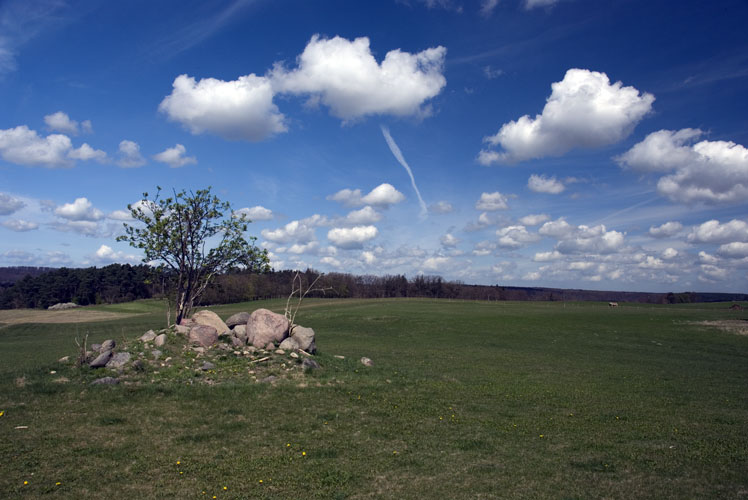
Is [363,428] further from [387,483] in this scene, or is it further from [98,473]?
[98,473]

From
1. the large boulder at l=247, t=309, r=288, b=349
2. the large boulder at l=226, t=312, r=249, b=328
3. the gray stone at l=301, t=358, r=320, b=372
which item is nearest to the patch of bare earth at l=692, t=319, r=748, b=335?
the gray stone at l=301, t=358, r=320, b=372

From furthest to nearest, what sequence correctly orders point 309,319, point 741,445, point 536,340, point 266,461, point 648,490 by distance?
point 309,319 → point 536,340 → point 741,445 → point 266,461 → point 648,490

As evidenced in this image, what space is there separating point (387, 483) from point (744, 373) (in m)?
22.5

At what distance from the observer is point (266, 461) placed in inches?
348

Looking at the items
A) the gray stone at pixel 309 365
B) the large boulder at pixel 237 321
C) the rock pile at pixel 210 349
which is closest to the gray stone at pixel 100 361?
the rock pile at pixel 210 349

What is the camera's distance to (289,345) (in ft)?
61.8

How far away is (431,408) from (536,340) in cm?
2486

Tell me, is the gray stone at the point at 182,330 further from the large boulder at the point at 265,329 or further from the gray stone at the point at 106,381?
the gray stone at the point at 106,381

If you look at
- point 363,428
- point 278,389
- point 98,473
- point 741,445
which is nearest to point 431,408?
point 363,428

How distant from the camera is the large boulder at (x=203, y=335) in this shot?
18.0m

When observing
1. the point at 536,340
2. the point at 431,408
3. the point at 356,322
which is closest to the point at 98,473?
the point at 431,408

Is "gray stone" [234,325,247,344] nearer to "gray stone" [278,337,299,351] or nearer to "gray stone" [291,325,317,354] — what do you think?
"gray stone" [278,337,299,351]

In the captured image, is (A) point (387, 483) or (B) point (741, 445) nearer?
(A) point (387, 483)

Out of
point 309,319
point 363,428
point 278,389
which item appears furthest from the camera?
point 309,319
